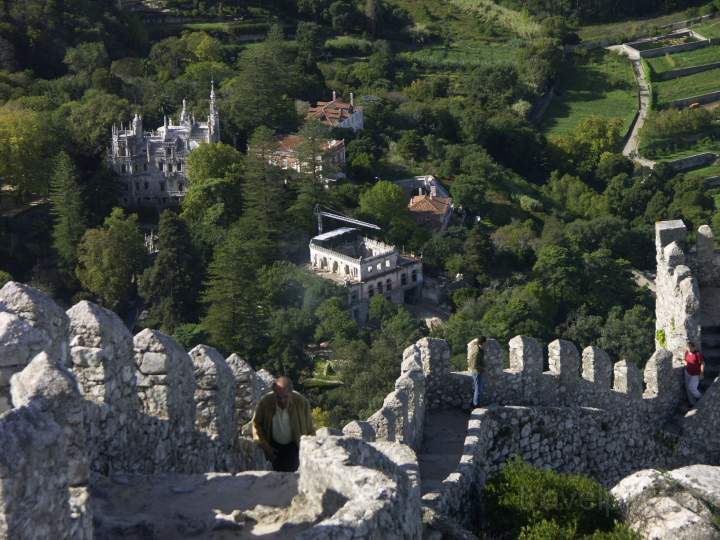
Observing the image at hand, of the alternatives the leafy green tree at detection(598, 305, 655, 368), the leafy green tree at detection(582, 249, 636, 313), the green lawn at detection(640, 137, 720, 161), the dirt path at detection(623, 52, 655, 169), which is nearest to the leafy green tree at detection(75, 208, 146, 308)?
the leafy green tree at detection(582, 249, 636, 313)

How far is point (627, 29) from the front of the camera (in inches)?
4429

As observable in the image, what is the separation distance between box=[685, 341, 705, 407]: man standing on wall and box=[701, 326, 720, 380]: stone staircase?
272 millimetres

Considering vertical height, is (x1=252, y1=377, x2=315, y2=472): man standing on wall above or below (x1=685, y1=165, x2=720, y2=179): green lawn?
above

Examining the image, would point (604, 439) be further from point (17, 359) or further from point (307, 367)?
point (307, 367)

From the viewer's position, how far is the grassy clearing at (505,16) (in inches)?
4341

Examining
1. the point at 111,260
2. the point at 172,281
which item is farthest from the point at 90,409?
the point at 111,260

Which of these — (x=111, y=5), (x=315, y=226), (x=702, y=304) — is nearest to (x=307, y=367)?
(x=315, y=226)

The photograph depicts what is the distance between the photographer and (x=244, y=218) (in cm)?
6606

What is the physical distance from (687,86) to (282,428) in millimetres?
91585

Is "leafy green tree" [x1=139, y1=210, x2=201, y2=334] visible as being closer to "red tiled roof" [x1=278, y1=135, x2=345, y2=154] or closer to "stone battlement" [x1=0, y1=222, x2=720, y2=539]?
"red tiled roof" [x1=278, y1=135, x2=345, y2=154]

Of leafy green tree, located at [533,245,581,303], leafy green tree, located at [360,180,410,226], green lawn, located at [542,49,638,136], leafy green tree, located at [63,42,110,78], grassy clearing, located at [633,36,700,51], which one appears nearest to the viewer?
leafy green tree, located at [533,245,581,303]

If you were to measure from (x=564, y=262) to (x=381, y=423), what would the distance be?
1960 inches

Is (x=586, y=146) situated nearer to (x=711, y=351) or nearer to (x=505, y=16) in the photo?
(x=505, y=16)

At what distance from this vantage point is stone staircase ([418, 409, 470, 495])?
12.6 meters
